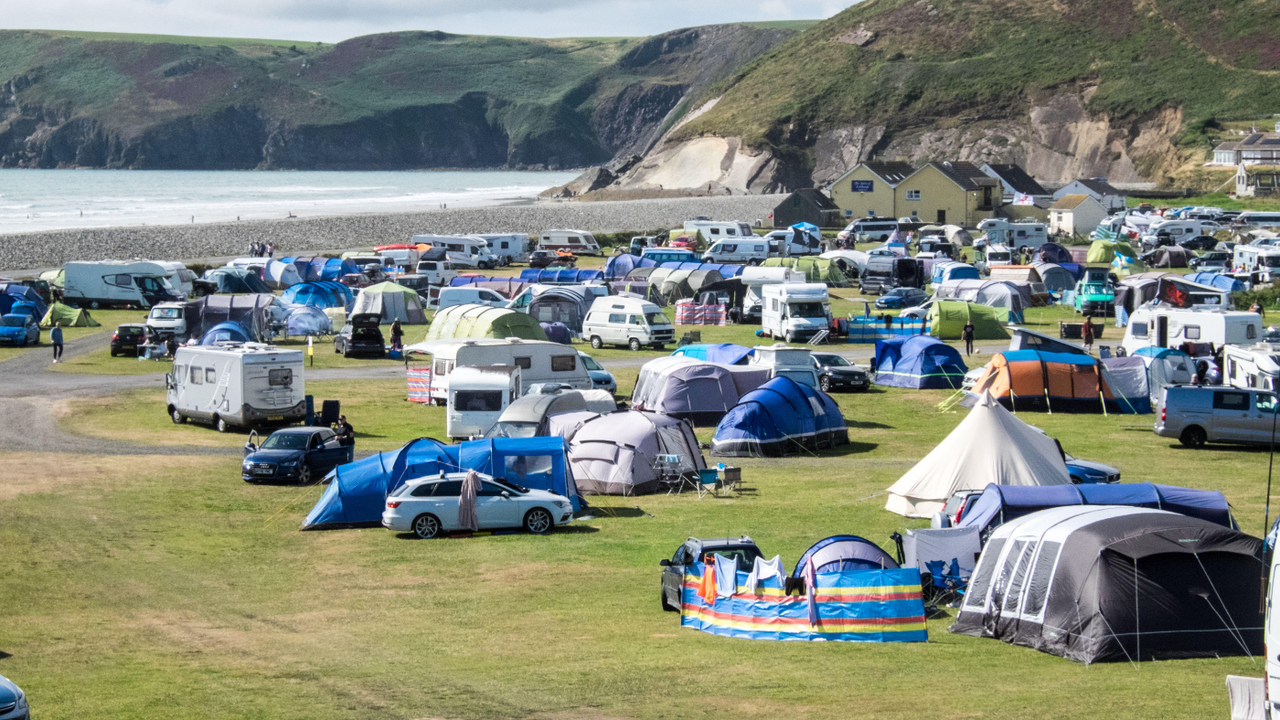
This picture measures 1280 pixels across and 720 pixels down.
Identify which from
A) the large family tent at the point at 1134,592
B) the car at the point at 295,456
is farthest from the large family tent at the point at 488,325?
the large family tent at the point at 1134,592

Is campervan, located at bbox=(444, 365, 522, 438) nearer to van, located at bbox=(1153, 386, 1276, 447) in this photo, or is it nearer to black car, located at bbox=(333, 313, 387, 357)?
van, located at bbox=(1153, 386, 1276, 447)

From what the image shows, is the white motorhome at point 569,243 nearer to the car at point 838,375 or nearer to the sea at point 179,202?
the sea at point 179,202

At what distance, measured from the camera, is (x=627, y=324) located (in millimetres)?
42906

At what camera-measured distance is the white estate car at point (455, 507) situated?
19.9 metres

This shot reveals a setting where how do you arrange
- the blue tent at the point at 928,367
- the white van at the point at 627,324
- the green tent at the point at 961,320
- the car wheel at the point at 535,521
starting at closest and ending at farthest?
the car wheel at the point at 535,521
the blue tent at the point at 928,367
the white van at the point at 627,324
the green tent at the point at 961,320

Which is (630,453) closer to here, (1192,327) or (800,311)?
(1192,327)

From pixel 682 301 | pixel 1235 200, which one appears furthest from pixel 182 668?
pixel 1235 200

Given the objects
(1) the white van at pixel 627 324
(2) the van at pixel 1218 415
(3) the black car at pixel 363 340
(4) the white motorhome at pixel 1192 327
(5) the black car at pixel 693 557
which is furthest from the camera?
(1) the white van at pixel 627 324

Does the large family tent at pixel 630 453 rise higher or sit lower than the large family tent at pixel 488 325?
lower

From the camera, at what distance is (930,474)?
20.9 metres

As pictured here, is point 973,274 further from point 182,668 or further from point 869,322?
point 182,668

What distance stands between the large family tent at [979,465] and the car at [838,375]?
1290cm

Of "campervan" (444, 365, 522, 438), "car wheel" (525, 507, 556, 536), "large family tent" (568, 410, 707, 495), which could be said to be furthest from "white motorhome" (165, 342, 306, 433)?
"car wheel" (525, 507, 556, 536)

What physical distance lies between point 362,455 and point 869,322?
23.8m
